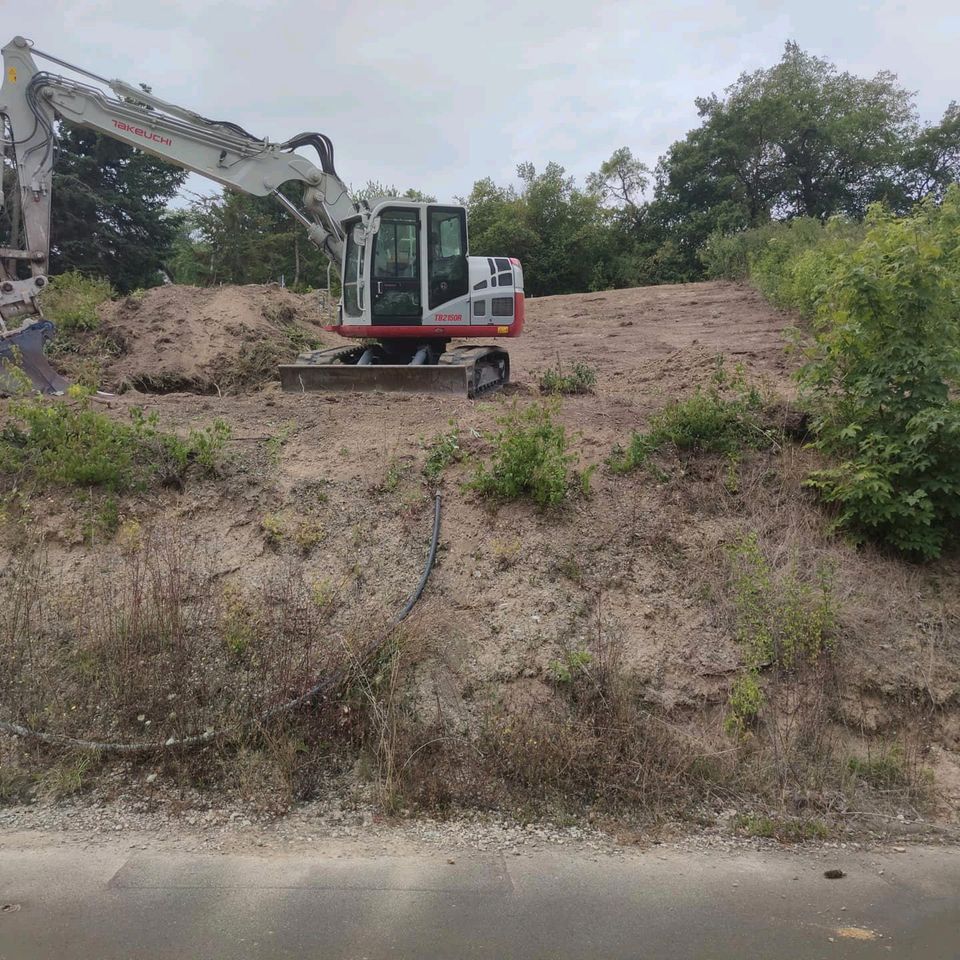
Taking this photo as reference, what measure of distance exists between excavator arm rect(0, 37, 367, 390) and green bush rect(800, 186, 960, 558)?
6700 millimetres

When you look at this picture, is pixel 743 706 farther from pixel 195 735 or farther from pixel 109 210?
pixel 109 210

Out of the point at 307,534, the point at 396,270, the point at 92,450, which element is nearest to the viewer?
the point at 307,534

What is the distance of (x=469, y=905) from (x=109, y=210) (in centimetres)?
3100

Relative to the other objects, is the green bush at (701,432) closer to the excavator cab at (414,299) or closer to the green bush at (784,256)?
the green bush at (784,256)

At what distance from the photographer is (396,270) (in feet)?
36.6

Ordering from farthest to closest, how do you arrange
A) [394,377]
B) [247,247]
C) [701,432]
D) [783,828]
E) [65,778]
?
[247,247], [394,377], [701,432], [65,778], [783,828]

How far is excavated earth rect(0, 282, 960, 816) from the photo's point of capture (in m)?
5.86

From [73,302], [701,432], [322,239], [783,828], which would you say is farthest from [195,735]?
[73,302]

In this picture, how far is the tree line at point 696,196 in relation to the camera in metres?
36.9

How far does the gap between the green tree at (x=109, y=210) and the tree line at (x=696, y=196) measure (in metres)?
2.78

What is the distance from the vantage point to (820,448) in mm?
Result: 7496

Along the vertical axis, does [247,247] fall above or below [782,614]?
above

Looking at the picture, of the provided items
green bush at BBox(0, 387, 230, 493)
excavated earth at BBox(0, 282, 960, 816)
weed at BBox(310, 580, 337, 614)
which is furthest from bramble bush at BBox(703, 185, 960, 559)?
green bush at BBox(0, 387, 230, 493)

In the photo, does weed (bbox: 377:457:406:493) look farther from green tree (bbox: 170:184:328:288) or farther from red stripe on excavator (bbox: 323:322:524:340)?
green tree (bbox: 170:184:328:288)
